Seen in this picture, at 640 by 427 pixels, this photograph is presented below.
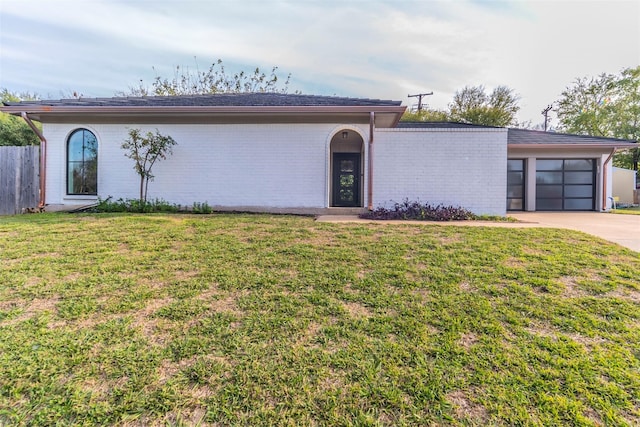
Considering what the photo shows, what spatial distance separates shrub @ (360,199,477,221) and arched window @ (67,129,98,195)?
8778mm

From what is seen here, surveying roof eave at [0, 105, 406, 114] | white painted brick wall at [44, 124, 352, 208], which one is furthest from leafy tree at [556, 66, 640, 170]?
white painted brick wall at [44, 124, 352, 208]

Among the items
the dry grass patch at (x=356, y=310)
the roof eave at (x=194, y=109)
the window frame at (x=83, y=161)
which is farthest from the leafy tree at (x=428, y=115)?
the dry grass patch at (x=356, y=310)

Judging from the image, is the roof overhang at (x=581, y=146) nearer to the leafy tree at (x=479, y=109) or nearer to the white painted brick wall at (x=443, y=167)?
the white painted brick wall at (x=443, y=167)

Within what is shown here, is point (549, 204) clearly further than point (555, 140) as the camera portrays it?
Yes

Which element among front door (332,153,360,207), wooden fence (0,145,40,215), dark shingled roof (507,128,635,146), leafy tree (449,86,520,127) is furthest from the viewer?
leafy tree (449,86,520,127)

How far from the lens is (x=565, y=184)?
1378 cm

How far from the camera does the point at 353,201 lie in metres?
12.4

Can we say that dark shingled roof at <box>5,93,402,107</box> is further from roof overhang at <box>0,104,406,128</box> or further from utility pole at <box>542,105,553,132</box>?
utility pole at <box>542,105,553,132</box>

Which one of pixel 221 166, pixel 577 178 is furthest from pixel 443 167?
pixel 577 178

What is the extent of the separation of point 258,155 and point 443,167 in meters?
5.74

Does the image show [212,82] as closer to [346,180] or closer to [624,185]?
[346,180]

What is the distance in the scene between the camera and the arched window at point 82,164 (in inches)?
390

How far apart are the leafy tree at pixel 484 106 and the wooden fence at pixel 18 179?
2634cm

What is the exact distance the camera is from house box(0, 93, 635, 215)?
30.2ft
